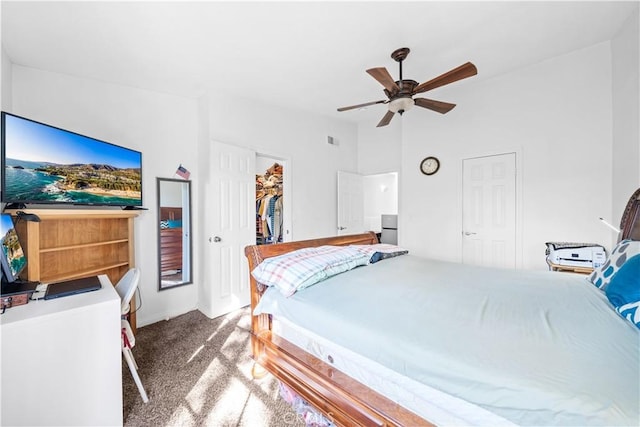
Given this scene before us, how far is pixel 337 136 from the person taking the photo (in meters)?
4.61

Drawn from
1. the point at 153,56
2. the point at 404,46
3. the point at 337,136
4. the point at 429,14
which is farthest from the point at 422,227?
the point at 153,56

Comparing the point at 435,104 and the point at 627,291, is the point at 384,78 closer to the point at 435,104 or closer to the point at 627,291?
the point at 435,104

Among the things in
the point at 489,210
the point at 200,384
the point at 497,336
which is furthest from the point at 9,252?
the point at 489,210

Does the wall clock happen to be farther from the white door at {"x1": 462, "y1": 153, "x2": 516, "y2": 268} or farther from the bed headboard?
the bed headboard

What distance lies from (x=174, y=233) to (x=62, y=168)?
4.29 feet

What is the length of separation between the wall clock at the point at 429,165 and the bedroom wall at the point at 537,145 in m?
0.08

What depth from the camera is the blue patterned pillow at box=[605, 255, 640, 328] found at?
3.56ft

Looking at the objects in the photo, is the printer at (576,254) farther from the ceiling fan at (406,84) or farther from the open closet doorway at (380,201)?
the open closet doorway at (380,201)

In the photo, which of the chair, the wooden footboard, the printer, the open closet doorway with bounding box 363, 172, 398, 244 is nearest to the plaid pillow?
the wooden footboard

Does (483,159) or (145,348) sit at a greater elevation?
(483,159)

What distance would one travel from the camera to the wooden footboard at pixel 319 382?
1107 millimetres

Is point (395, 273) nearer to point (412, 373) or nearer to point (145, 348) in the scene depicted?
point (412, 373)

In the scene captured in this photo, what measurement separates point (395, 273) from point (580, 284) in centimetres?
112

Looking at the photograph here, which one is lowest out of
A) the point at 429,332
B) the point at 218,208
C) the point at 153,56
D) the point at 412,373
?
the point at 412,373
